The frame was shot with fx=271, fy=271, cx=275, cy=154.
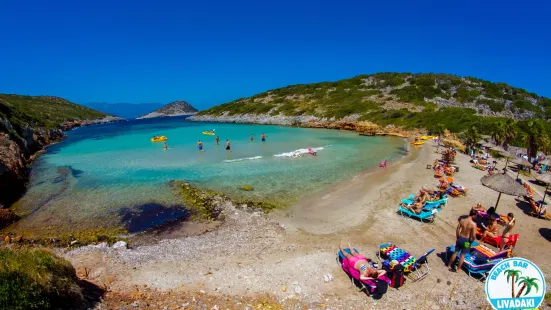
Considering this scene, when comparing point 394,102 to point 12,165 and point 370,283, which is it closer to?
point 370,283

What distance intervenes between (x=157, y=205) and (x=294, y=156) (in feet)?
55.4

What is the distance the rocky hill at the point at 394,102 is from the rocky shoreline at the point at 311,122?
12.9 inches

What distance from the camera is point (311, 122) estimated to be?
7306 centimetres

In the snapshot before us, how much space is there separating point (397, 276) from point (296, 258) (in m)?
3.53

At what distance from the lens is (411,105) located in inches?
2731

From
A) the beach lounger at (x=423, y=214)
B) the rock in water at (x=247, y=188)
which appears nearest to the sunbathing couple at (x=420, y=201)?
the beach lounger at (x=423, y=214)

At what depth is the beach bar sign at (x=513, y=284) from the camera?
11.0ft

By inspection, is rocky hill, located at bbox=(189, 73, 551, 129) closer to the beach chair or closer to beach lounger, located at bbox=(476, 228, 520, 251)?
the beach chair

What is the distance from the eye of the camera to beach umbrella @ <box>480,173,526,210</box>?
11.1m

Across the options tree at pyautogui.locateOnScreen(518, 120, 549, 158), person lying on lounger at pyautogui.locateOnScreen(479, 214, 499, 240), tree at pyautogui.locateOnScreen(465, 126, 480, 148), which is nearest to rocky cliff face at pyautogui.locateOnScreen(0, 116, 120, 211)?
person lying on lounger at pyautogui.locateOnScreen(479, 214, 499, 240)

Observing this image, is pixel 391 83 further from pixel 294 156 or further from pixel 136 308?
pixel 136 308

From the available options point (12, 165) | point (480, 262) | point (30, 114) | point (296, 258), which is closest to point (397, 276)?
point (480, 262)

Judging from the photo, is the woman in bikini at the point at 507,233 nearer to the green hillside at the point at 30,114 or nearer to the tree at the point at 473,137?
the tree at the point at 473,137

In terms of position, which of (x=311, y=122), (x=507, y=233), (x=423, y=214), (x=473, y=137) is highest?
(x=311, y=122)
